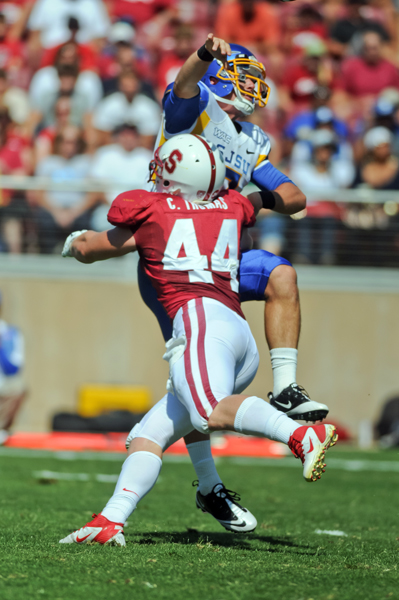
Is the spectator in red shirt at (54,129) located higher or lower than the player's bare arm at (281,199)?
higher

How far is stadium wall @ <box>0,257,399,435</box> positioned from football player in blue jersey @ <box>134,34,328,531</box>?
7028mm

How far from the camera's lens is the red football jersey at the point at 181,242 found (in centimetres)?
420

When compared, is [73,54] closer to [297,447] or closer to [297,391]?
[297,391]

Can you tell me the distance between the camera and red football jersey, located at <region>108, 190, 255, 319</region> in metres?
4.20

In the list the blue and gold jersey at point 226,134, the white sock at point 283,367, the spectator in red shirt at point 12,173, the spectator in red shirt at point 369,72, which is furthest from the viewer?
the spectator in red shirt at point 369,72

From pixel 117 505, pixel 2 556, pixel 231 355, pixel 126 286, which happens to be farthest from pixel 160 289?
pixel 126 286

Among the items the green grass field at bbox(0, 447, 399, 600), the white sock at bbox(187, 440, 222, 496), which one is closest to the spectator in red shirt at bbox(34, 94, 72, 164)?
the green grass field at bbox(0, 447, 399, 600)

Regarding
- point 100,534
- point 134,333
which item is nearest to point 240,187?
point 100,534

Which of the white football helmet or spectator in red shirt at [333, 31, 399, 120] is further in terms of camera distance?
spectator in red shirt at [333, 31, 399, 120]

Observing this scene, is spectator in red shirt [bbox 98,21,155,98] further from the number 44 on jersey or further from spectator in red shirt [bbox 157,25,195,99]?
the number 44 on jersey

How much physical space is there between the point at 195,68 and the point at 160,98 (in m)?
8.94

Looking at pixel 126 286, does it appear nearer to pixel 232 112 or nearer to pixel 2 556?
pixel 232 112

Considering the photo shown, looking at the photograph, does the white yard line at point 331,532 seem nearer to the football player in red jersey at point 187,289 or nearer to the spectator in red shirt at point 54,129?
the football player in red jersey at point 187,289

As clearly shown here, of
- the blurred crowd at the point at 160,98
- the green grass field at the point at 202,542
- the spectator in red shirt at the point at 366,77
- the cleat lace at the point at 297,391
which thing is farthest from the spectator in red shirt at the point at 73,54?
the cleat lace at the point at 297,391
